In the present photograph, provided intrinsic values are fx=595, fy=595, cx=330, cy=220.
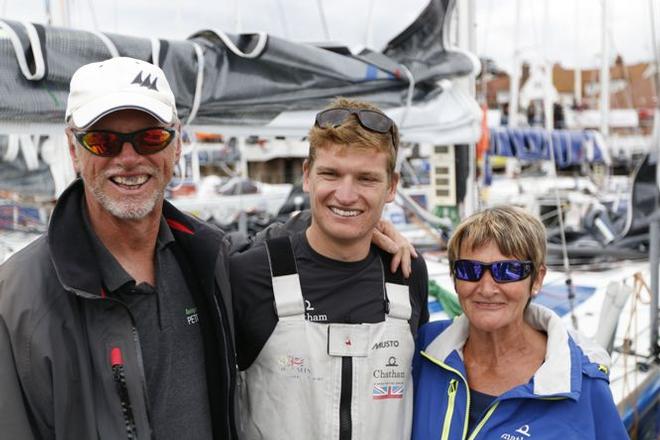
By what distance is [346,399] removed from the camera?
78.5 inches

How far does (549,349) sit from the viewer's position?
203 cm

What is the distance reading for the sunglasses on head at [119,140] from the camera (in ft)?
5.80

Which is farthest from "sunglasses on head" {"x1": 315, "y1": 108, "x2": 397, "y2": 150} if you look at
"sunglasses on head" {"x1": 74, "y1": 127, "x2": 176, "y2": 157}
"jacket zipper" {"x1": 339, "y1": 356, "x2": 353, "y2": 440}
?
"jacket zipper" {"x1": 339, "y1": 356, "x2": 353, "y2": 440}

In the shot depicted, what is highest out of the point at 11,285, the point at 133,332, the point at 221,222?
the point at 11,285

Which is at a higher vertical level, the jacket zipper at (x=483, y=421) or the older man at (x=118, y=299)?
the older man at (x=118, y=299)

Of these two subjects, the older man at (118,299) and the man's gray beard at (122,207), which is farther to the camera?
the man's gray beard at (122,207)

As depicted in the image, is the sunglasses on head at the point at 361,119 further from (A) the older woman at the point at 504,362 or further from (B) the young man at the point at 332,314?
(A) the older woman at the point at 504,362

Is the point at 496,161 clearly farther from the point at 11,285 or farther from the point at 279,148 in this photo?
the point at 11,285

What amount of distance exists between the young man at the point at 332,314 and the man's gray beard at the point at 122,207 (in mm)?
477

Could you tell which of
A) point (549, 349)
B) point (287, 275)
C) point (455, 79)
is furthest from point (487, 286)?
point (455, 79)

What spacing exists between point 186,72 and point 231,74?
32cm

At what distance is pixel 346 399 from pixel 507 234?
789mm

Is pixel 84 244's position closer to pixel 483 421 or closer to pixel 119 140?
pixel 119 140

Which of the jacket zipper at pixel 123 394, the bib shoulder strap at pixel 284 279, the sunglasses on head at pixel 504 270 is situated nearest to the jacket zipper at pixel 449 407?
the sunglasses on head at pixel 504 270
